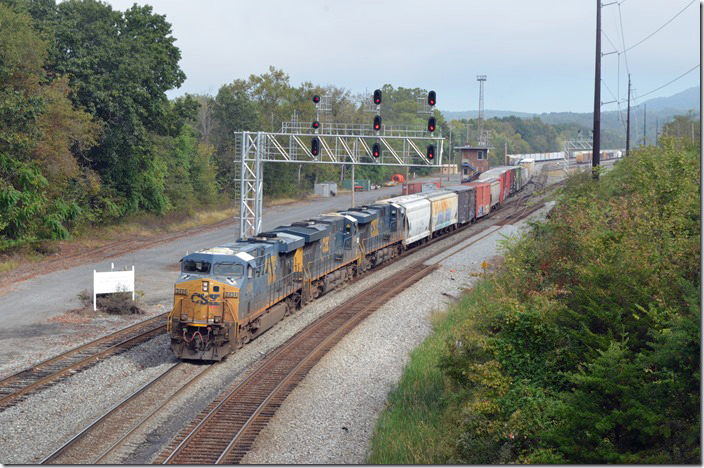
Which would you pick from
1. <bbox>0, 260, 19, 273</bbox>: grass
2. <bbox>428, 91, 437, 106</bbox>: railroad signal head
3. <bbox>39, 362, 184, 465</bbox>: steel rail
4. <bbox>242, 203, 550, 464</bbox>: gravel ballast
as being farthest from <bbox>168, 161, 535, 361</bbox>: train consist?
<bbox>0, 260, 19, 273</bbox>: grass

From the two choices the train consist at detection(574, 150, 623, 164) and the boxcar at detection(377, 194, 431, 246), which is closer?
the boxcar at detection(377, 194, 431, 246)

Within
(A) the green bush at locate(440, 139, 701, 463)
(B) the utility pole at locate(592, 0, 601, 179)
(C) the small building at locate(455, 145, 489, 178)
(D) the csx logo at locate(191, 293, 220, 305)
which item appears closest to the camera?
(A) the green bush at locate(440, 139, 701, 463)

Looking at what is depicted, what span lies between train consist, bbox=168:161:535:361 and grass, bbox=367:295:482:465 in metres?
5.07

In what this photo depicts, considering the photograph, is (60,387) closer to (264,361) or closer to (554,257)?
(264,361)

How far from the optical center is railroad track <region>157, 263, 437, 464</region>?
1399 centimetres

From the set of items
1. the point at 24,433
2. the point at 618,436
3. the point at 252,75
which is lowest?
the point at 24,433

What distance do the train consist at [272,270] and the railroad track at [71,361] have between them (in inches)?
101

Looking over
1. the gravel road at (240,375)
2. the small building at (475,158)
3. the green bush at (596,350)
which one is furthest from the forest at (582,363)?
the small building at (475,158)

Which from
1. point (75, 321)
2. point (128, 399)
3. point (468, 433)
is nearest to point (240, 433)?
point (128, 399)

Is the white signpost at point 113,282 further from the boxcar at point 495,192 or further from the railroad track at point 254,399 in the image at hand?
the boxcar at point 495,192

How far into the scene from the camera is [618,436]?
10.0 m

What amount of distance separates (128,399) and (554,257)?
1120 cm

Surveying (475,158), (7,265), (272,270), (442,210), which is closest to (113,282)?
(272,270)

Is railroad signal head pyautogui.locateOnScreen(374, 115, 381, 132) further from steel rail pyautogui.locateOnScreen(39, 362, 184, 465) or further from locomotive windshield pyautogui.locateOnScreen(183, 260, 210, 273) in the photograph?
steel rail pyautogui.locateOnScreen(39, 362, 184, 465)
